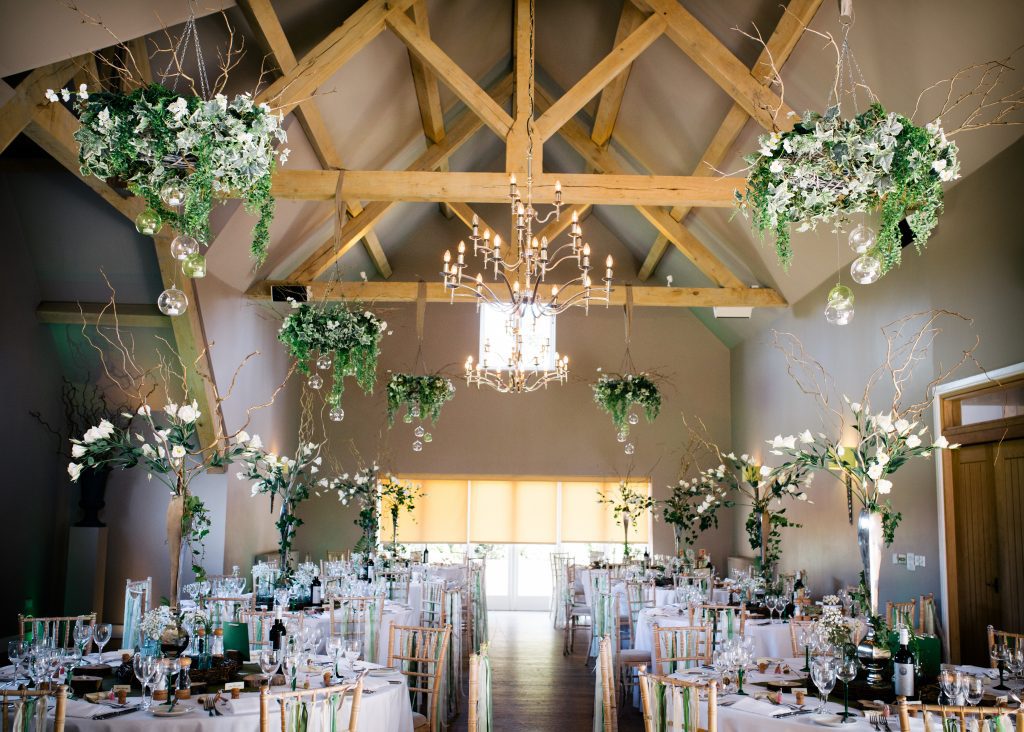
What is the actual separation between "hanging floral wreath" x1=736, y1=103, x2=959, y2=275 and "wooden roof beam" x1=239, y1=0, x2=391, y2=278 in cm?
454

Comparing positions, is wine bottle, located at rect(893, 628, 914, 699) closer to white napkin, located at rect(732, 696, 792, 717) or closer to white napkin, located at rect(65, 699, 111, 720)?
white napkin, located at rect(732, 696, 792, 717)

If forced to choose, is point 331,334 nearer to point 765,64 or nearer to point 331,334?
point 331,334

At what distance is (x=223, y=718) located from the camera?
3652 millimetres

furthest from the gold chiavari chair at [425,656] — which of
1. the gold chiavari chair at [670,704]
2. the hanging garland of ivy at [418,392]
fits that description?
the hanging garland of ivy at [418,392]

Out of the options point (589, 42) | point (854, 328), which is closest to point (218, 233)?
point (589, 42)

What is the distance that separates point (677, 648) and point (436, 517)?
31.1 feet

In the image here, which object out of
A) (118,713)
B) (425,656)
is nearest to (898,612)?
(425,656)

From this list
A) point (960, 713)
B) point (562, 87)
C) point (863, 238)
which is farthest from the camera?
point (562, 87)

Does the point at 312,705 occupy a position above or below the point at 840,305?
below

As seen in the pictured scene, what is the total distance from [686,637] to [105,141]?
4.17 meters

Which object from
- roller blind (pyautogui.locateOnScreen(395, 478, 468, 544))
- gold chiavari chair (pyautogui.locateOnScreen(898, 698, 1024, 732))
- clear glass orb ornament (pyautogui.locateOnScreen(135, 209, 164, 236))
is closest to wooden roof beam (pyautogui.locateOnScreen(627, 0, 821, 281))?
clear glass orb ornament (pyautogui.locateOnScreen(135, 209, 164, 236))

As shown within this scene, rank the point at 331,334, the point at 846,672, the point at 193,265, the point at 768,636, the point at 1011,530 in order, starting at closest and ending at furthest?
the point at 846,672 < the point at 193,265 < the point at 1011,530 < the point at 768,636 < the point at 331,334

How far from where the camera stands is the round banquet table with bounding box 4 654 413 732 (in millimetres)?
3580

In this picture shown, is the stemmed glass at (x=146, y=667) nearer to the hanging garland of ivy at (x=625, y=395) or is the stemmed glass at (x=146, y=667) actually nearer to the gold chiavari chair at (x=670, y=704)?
the gold chiavari chair at (x=670, y=704)
